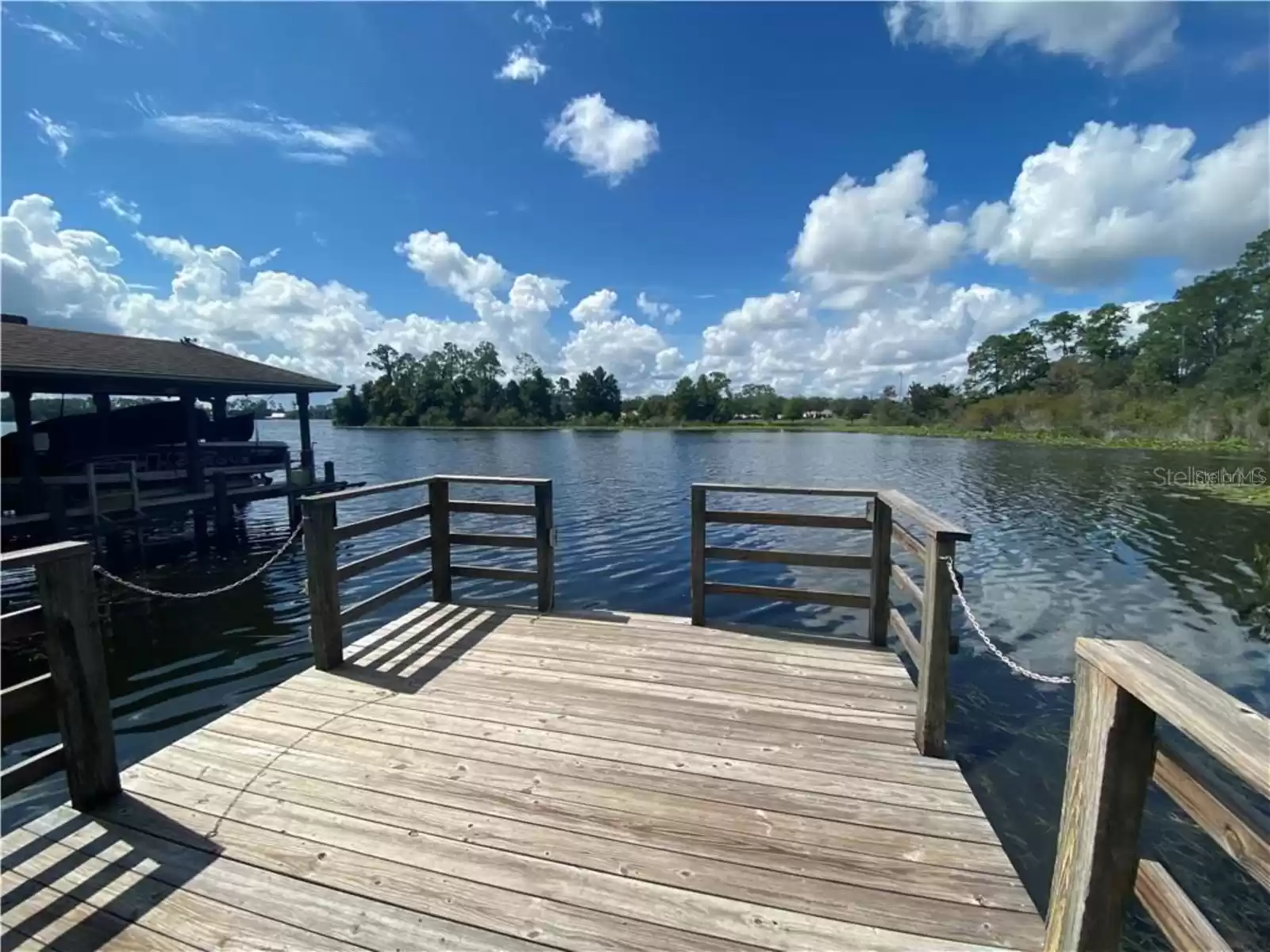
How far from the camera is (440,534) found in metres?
4.96

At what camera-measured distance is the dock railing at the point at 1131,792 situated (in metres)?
1.04

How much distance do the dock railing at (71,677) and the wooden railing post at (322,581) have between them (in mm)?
1260

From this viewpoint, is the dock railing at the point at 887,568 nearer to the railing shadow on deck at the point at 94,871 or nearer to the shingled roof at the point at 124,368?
the railing shadow on deck at the point at 94,871

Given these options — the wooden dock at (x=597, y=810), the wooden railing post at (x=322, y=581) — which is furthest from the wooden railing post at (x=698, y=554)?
the wooden railing post at (x=322, y=581)

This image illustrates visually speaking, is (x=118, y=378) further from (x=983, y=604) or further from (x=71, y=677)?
(x=983, y=604)

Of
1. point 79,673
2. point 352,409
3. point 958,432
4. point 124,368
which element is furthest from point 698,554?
point 352,409

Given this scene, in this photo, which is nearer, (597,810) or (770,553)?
(597,810)

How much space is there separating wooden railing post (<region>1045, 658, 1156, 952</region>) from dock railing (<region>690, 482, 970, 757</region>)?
1198mm

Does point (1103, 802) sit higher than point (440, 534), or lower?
higher

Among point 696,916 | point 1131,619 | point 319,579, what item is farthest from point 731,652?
point 1131,619

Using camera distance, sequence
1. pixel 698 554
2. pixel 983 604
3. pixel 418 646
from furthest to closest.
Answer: pixel 983 604 < pixel 698 554 < pixel 418 646

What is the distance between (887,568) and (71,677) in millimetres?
4284

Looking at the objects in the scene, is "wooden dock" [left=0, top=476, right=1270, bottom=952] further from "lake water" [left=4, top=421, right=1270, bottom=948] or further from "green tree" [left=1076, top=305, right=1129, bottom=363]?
"green tree" [left=1076, top=305, right=1129, bottom=363]

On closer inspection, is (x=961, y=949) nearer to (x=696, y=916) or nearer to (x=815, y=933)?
(x=815, y=933)
